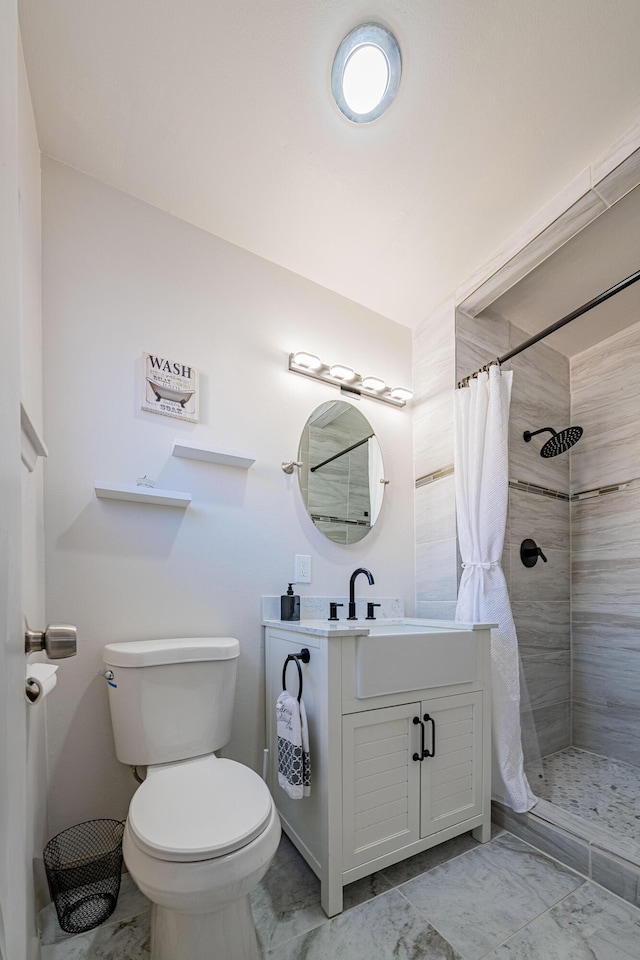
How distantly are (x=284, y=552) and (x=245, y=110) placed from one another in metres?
1.60

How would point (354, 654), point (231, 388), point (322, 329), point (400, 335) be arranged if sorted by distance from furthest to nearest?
point (400, 335) < point (322, 329) < point (231, 388) < point (354, 654)

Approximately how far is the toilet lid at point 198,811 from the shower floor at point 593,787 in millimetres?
1295

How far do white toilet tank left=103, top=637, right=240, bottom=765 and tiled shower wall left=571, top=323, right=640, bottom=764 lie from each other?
6.60 feet

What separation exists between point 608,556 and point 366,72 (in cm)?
243

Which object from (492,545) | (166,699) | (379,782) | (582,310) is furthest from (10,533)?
(582,310)

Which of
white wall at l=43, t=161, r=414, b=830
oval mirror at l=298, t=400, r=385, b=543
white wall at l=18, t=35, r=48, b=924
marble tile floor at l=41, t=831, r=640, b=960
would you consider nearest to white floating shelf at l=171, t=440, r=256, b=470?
white wall at l=43, t=161, r=414, b=830

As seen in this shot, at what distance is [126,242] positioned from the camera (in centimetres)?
178

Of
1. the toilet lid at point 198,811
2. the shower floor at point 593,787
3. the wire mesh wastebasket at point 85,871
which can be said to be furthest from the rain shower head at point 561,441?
the wire mesh wastebasket at point 85,871

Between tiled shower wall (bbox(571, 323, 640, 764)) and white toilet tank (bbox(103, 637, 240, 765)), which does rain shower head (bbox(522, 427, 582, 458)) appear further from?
white toilet tank (bbox(103, 637, 240, 765))

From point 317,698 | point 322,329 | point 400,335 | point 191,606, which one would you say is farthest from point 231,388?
point 317,698

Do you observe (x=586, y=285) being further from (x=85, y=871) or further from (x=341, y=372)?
(x=85, y=871)

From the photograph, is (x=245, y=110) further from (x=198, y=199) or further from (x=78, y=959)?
(x=78, y=959)

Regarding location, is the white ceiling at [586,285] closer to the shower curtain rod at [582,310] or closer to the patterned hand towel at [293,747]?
the shower curtain rod at [582,310]

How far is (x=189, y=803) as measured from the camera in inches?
45.4
